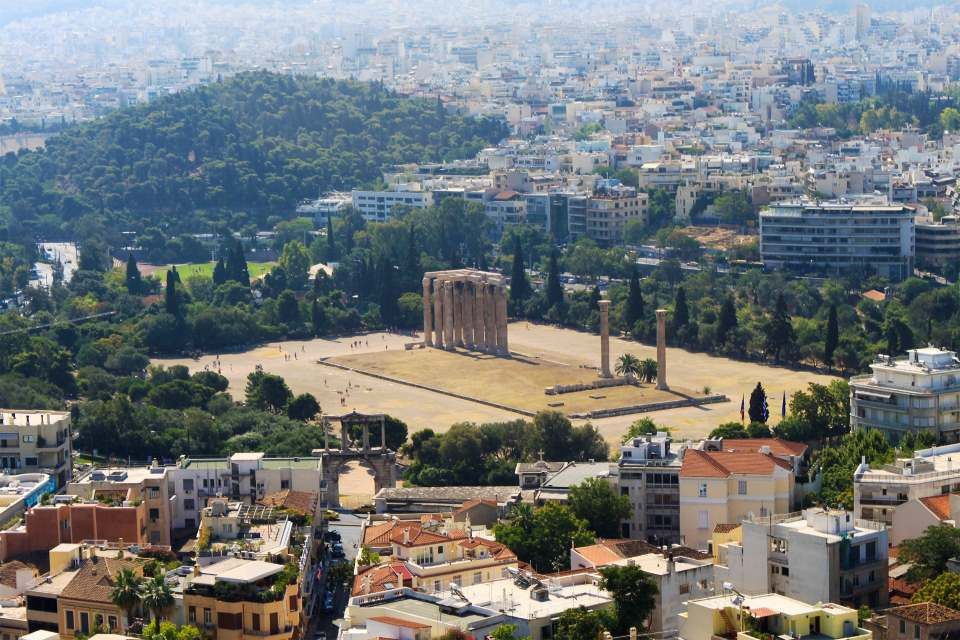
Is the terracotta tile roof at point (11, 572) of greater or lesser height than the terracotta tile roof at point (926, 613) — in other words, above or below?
below

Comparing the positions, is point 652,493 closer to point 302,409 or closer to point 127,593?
point 127,593

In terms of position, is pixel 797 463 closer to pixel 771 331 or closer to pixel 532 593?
pixel 532 593

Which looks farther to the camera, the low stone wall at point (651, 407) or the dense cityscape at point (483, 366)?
the low stone wall at point (651, 407)

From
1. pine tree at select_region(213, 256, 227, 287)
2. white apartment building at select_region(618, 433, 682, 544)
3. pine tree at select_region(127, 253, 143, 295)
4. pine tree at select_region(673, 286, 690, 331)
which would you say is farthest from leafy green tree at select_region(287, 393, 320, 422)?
pine tree at select_region(127, 253, 143, 295)

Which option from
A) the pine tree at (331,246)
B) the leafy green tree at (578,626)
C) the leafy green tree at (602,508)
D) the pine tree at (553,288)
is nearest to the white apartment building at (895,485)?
the leafy green tree at (602,508)

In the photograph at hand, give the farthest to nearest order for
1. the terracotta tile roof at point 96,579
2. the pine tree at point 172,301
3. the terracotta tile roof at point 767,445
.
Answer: the pine tree at point 172,301 < the terracotta tile roof at point 767,445 < the terracotta tile roof at point 96,579

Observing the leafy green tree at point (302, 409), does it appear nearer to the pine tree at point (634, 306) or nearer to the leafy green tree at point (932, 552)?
the pine tree at point (634, 306)

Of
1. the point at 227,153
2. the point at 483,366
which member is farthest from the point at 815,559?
the point at 227,153
